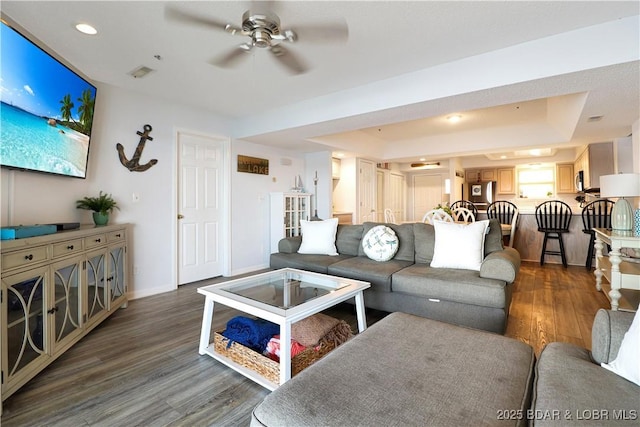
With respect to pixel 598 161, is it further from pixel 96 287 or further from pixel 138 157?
pixel 96 287

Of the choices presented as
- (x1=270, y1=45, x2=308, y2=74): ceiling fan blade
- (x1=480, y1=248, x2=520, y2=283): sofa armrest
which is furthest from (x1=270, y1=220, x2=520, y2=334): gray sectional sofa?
(x1=270, y1=45, x2=308, y2=74): ceiling fan blade

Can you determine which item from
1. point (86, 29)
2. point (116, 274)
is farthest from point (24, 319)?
point (86, 29)

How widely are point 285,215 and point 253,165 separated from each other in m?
1.00

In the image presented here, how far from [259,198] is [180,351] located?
121 inches

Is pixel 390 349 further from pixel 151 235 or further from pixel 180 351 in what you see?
pixel 151 235

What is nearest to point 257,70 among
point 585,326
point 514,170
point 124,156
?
point 124,156

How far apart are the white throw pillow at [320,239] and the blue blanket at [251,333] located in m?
1.46

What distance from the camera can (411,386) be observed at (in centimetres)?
101

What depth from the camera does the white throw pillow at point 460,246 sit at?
274 centimetres

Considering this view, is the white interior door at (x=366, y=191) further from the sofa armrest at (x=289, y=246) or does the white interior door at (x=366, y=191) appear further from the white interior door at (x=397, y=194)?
the sofa armrest at (x=289, y=246)

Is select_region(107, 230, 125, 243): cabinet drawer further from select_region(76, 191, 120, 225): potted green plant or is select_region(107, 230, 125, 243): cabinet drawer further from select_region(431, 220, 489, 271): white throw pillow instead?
select_region(431, 220, 489, 271): white throw pillow

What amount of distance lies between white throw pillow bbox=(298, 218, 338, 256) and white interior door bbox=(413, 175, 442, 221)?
6188 millimetres

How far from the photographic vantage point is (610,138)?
4344mm

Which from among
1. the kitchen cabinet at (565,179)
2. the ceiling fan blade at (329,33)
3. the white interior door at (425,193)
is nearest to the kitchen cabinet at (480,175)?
the white interior door at (425,193)
